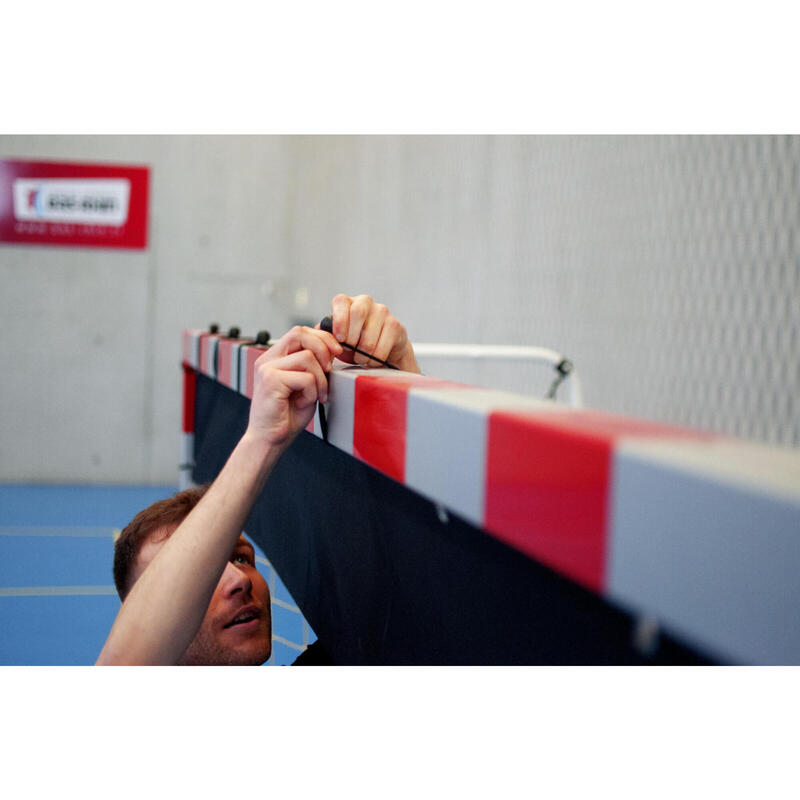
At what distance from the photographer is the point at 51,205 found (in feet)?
15.8

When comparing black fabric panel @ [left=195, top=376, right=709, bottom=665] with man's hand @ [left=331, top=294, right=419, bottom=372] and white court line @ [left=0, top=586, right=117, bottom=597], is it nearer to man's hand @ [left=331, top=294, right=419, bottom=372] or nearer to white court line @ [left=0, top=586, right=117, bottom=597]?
man's hand @ [left=331, top=294, right=419, bottom=372]

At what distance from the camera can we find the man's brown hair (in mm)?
1172

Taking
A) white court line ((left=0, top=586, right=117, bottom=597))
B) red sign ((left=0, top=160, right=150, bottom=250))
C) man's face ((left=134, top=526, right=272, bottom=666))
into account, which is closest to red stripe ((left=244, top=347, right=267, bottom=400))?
man's face ((left=134, top=526, right=272, bottom=666))

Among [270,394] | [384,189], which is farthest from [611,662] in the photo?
[384,189]

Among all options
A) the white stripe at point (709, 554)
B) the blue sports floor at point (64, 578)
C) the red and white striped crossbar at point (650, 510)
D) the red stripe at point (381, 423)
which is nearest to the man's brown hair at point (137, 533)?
the blue sports floor at point (64, 578)

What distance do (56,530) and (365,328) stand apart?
2.87 m

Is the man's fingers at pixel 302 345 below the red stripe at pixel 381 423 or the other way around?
the other way around

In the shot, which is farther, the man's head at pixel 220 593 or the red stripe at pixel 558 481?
the man's head at pixel 220 593

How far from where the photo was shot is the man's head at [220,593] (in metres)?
0.98

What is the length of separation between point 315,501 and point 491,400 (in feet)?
2.21

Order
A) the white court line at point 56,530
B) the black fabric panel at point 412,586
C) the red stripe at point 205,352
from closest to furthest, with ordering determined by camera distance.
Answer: the black fabric panel at point 412,586
the red stripe at point 205,352
the white court line at point 56,530

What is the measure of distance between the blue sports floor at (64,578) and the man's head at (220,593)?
109 millimetres

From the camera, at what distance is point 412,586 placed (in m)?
0.73

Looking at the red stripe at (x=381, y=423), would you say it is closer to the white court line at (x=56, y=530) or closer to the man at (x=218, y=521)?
the man at (x=218, y=521)
